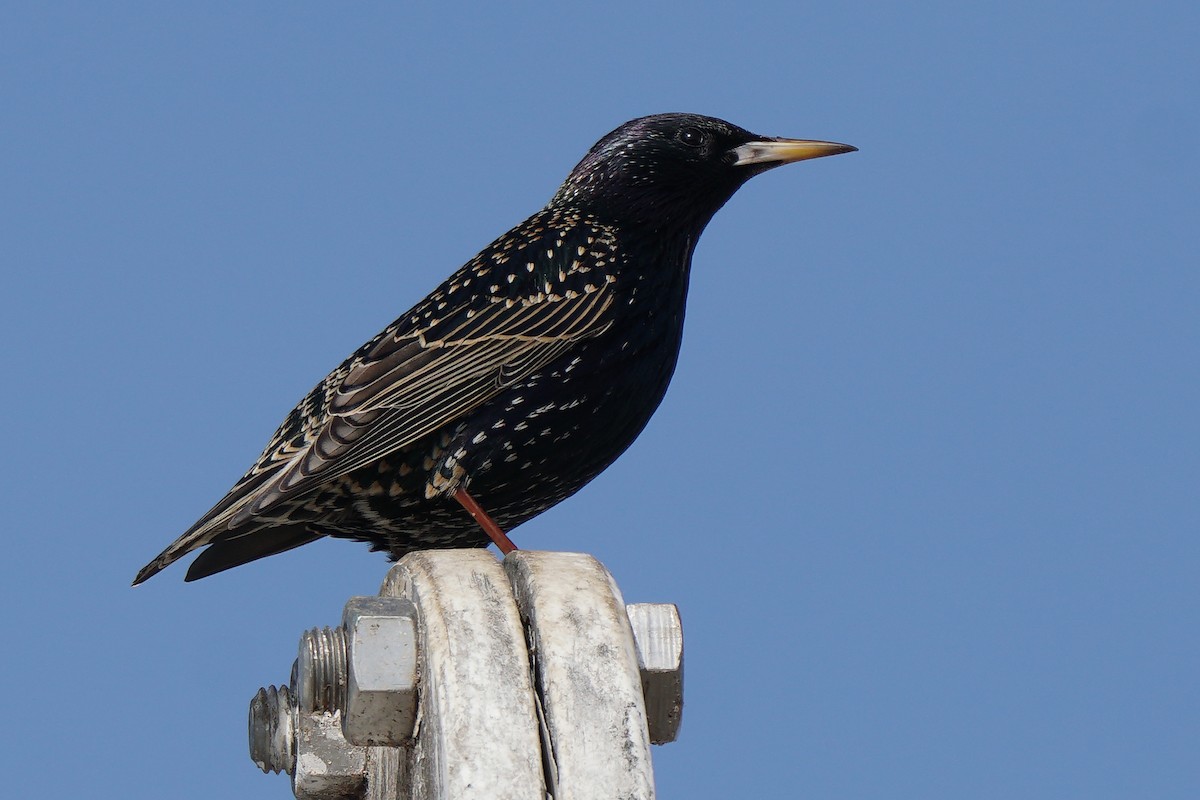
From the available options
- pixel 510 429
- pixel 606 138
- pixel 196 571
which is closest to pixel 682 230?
pixel 606 138

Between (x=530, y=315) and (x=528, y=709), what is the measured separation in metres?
2.02

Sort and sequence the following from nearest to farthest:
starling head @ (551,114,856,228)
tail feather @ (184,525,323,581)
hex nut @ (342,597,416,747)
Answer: hex nut @ (342,597,416,747), tail feather @ (184,525,323,581), starling head @ (551,114,856,228)

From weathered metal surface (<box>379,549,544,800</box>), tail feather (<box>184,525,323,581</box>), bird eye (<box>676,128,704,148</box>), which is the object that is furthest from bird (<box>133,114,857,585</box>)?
weathered metal surface (<box>379,549,544,800</box>)

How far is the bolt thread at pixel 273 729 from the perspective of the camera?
13.0ft

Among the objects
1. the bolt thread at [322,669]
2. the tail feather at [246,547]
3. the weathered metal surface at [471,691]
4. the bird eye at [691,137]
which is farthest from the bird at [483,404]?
the weathered metal surface at [471,691]

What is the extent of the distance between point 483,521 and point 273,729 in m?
1.01

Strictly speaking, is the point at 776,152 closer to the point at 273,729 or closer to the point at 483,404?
the point at 483,404

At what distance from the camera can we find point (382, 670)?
332 centimetres

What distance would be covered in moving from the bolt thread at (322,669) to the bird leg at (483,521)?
1.18 meters

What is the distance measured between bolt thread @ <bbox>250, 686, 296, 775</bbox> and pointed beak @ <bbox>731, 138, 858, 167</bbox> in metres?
2.51

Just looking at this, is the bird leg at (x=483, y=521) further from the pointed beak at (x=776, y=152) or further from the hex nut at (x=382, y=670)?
the pointed beak at (x=776, y=152)

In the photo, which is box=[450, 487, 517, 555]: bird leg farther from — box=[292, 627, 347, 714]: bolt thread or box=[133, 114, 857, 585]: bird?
box=[292, 627, 347, 714]: bolt thread

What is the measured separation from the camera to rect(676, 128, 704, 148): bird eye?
5551 mm

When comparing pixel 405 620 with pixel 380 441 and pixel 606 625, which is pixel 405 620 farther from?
pixel 380 441
